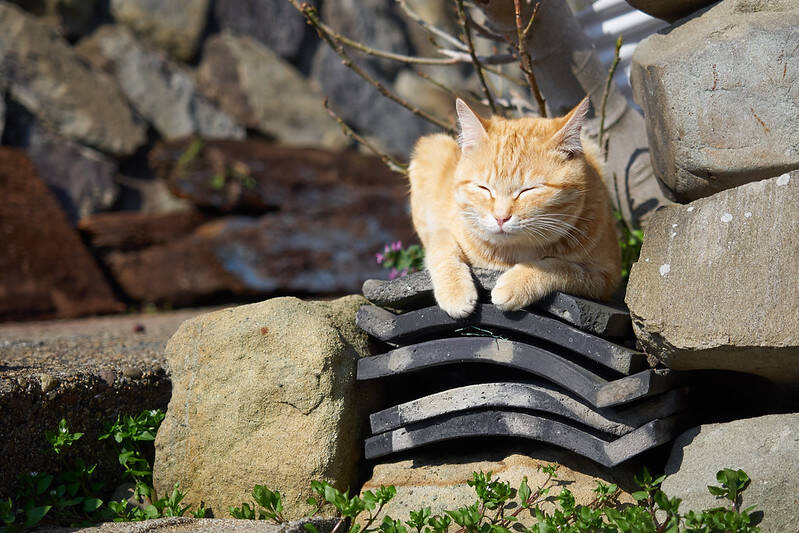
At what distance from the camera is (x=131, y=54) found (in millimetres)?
5836

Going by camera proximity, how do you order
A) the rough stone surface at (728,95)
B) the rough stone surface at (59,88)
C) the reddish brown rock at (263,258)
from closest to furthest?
the rough stone surface at (728,95), the rough stone surface at (59,88), the reddish brown rock at (263,258)

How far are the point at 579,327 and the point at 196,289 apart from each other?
3873 mm

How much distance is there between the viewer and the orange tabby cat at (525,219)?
237 centimetres

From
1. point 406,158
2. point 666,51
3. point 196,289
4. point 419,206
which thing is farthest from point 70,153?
point 666,51

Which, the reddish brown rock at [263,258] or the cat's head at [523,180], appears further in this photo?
the reddish brown rock at [263,258]

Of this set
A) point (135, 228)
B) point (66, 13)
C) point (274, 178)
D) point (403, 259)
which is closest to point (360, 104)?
point (274, 178)

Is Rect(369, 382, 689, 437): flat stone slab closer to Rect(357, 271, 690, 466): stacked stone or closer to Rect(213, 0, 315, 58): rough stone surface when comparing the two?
Rect(357, 271, 690, 466): stacked stone

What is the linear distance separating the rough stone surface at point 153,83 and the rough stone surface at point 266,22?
73 cm

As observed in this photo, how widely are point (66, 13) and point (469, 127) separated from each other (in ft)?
14.8

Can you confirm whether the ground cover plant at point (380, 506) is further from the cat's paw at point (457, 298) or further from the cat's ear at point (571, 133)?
the cat's ear at point (571, 133)

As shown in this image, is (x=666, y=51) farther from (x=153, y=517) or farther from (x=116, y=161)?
(x=116, y=161)

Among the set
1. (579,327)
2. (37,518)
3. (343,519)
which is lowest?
(343,519)

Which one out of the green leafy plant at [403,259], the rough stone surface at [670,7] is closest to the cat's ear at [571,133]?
the rough stone surface at [670,7]

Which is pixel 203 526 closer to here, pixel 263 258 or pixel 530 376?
pixel 530 376
